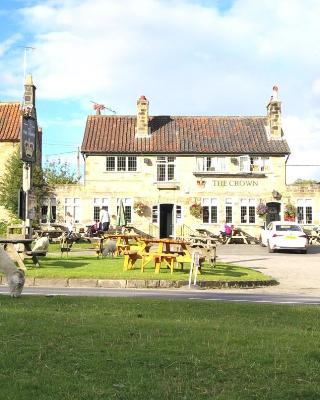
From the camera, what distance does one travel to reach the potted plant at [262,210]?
144 ft

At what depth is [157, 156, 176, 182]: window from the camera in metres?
44.9

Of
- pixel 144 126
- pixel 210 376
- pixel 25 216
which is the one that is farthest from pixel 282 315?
pixel 144 126

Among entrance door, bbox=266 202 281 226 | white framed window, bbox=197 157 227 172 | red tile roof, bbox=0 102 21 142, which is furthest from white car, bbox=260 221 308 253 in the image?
red tile roof, bbox=0 102 21 142

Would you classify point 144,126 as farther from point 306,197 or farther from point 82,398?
point 82,398

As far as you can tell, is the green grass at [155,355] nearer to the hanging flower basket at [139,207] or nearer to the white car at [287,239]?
the white car at [287,239]

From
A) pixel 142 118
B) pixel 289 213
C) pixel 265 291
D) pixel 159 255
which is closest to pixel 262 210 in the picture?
pixel 289 213

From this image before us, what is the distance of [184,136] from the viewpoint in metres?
46.4

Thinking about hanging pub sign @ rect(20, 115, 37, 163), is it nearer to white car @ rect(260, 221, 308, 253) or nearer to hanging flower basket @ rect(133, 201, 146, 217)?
white car @ rect(260, 221, 308, 253)

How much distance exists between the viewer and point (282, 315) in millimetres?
9422

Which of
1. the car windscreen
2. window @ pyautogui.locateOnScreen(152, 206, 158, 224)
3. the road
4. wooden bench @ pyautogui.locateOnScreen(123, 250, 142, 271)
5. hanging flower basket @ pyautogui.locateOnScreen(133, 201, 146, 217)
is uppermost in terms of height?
hanging flower basket @ pyautogui.locateOnScreen(133, 201, 146, 217)

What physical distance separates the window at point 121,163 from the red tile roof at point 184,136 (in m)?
0.59

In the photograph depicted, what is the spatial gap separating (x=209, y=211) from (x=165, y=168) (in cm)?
462

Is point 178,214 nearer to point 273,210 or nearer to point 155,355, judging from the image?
point 273,210

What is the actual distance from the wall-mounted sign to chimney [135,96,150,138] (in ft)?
21.8
